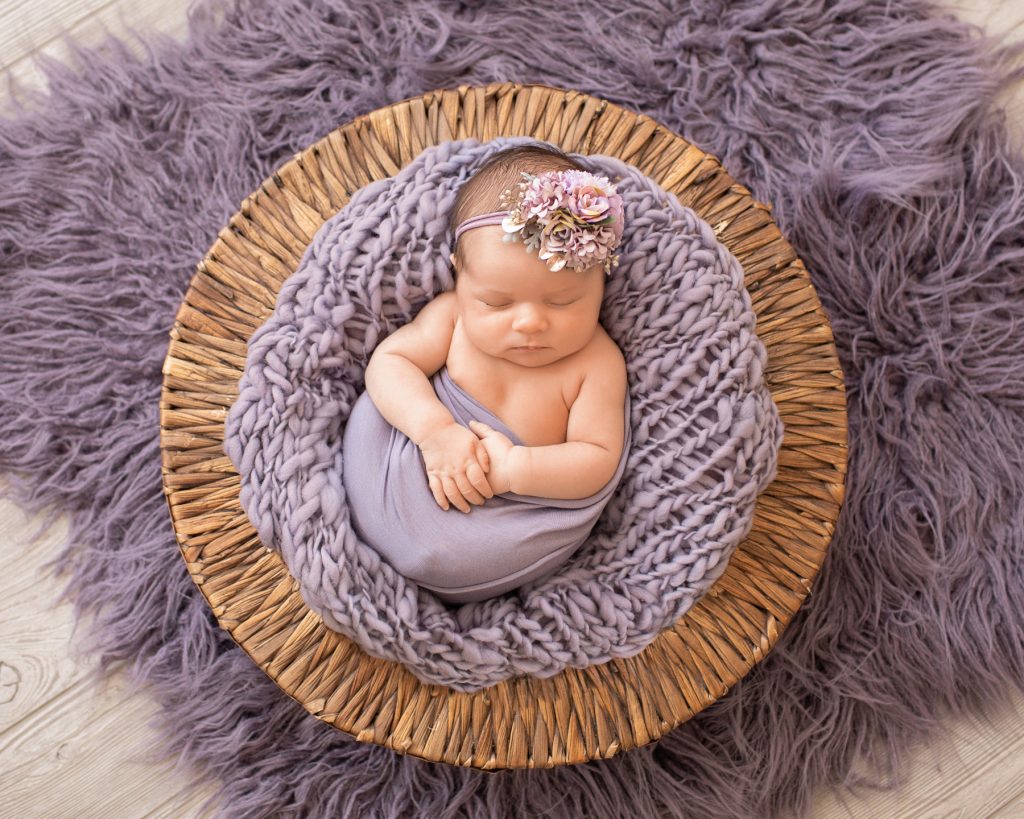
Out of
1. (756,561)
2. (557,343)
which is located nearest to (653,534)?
(756,561)

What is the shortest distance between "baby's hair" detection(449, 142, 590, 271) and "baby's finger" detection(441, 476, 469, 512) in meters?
0.27

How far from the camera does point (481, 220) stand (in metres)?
1.06

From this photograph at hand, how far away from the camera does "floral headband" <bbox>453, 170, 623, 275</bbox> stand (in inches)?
38.6

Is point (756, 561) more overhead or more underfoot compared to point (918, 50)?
more underfoot

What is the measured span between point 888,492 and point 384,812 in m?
0.92

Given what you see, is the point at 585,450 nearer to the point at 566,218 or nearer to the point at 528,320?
the point at 528,320

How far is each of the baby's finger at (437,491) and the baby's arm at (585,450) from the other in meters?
0.09

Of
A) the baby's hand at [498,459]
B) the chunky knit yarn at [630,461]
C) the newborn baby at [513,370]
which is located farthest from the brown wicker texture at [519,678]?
the baby's hand at [498,459]

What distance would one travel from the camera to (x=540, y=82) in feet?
4.89

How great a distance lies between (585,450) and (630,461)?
96 mm

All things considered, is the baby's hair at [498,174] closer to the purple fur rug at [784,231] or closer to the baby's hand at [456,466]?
the baby's hand at [456,466]

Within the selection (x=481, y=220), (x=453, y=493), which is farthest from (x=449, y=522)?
(x=481, y=220)

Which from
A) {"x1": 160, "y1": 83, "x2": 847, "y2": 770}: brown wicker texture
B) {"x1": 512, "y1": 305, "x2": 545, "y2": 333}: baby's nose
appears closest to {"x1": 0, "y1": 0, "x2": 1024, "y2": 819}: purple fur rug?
{"x1": 160, "y1": 83, "x2": 847, "y2": 770}: brown wicker texture

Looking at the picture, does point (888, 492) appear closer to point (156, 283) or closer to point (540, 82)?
point (540, 82)
